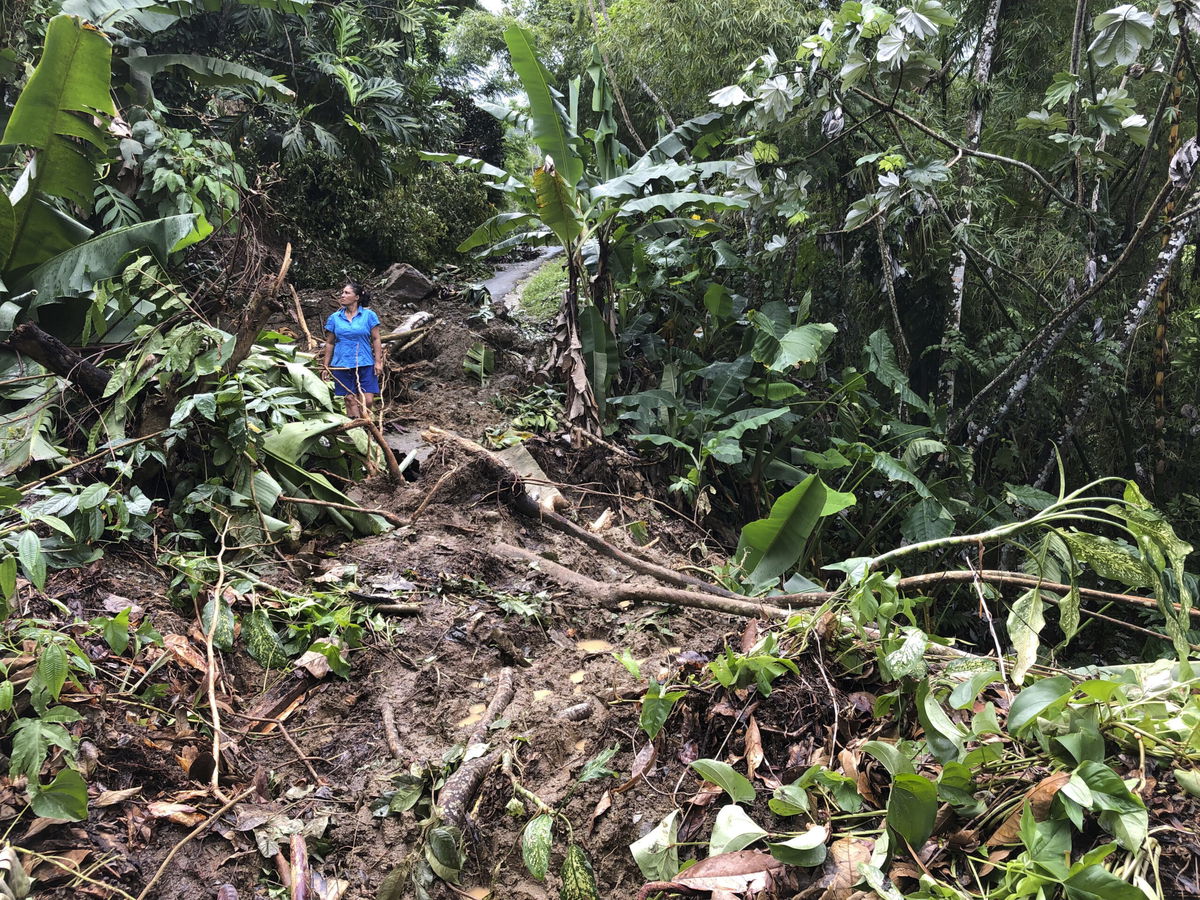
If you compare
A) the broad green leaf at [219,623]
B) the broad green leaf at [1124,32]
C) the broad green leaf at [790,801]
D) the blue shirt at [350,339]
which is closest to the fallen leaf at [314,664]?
the broad green leaf at [219,623]

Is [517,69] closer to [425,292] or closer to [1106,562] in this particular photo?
[425,292]

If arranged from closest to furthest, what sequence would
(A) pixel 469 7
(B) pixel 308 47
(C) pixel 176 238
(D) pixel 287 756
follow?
(D) pixel 287 756
(C) pixel 176 238
(B) pixel 308 47
(A) pixel 469 7

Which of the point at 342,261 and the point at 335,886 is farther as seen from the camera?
the point at 342,261

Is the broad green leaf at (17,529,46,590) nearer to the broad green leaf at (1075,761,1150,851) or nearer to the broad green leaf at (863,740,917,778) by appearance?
the broad green leaf at (863,740,917,778)

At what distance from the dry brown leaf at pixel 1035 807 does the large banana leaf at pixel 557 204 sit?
199 inches

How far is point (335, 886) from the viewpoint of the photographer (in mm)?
1872

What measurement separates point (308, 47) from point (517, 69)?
5456 millimetres

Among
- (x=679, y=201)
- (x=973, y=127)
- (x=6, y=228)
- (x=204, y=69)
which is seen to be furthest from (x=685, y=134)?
(x=6, y=228)

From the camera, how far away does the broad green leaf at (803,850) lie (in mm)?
1348

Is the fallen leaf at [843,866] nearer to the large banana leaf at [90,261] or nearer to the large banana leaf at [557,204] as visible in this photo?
the large banana leaf at [90,261]

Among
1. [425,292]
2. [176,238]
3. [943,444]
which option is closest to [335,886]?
[176,238]

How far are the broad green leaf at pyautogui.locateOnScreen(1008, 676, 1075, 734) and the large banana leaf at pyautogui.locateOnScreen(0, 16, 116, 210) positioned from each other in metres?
5.01

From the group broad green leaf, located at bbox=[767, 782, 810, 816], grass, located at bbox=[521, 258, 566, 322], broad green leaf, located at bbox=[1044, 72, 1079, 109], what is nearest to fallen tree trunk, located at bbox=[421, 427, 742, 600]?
broad green leaf, located at bbox=[767, 782, 810, 816]

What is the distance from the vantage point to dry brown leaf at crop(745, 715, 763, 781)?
174cm
